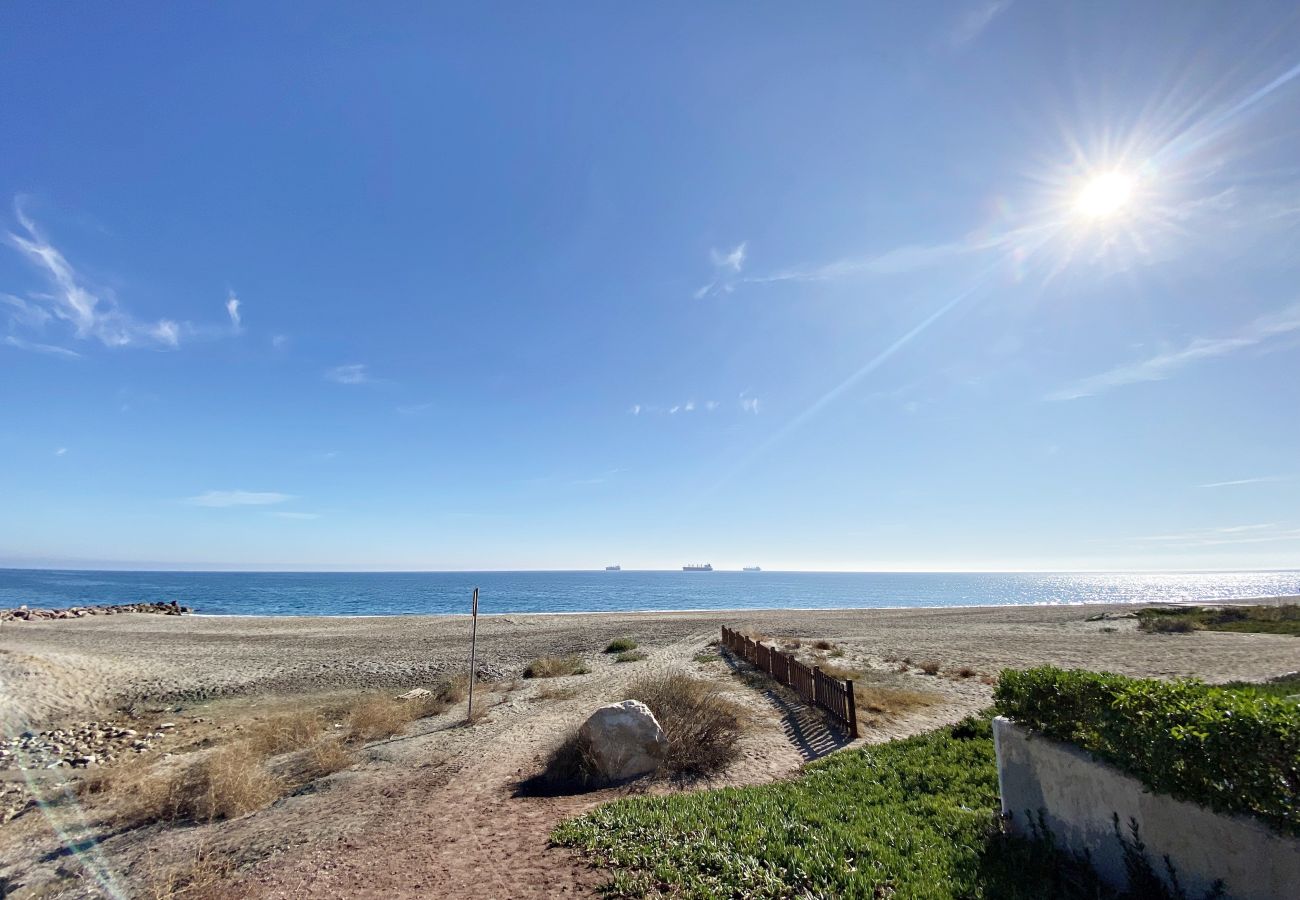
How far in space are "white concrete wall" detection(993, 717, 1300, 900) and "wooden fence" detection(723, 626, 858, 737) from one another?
6.07m

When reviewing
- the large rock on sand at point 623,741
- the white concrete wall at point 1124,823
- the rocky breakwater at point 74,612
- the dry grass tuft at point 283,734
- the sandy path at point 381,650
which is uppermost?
the white concrete wall at point 1124,823

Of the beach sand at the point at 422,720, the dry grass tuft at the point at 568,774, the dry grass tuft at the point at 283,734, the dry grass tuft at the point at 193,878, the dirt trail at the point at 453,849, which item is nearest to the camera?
the dirt trail at the point at 453,849

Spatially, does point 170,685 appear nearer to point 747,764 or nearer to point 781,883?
point 747,764

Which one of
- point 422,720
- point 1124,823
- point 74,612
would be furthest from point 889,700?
point 74,612

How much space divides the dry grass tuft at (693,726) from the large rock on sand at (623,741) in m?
0.34

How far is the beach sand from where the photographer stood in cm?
671

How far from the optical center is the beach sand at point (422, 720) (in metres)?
6.71

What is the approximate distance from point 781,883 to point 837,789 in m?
3.52

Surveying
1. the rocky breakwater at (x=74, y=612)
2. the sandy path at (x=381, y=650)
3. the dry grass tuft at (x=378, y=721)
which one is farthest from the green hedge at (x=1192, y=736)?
the rocky breakwater at (x=74, y=612)

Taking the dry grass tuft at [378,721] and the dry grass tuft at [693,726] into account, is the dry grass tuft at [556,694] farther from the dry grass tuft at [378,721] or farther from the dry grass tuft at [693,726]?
the dry grass tuft at [693,726]

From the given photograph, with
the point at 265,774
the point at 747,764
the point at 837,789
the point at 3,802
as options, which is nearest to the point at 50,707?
the point at 3,802

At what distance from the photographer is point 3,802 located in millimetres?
10664

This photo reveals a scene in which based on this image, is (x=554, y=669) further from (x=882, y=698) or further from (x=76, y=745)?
(x=76, y=745)

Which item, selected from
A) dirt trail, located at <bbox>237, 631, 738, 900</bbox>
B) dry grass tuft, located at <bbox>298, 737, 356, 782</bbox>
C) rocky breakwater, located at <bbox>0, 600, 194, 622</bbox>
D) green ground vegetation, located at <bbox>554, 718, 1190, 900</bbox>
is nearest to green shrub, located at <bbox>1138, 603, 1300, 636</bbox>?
green ground vegetation, located at <bbox>554, 718, 1190, 900</bbox>
